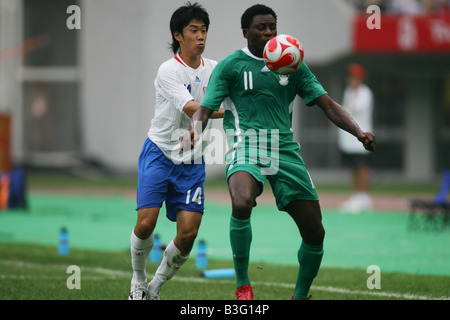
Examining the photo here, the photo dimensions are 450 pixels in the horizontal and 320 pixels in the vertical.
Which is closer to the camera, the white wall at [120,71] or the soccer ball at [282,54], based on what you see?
the soccer ball at [282,54]

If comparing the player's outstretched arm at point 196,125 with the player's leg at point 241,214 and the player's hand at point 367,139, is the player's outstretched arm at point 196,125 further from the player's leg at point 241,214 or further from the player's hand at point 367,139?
the player's hand at point 367,139

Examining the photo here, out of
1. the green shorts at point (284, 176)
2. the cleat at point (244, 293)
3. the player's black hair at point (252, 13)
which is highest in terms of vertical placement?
the player's black hair at point (252, 13)

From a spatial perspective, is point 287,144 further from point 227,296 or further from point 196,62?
point 227,296

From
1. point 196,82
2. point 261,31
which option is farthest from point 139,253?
point 261,31

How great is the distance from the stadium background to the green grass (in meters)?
9.32

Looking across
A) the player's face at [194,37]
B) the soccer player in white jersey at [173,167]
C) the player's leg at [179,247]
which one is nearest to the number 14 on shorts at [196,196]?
the soccer player in white jersey at [173,167]

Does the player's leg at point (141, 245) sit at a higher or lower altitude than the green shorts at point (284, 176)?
lower

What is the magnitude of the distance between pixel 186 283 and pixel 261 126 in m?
2.68

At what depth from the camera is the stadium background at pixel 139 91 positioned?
26984 millimetres

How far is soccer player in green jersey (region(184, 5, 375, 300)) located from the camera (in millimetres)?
7051

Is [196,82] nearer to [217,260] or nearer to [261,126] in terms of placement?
[261,126]

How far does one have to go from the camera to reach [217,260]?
11219mm

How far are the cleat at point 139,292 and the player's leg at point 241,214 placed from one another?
1.12 metres


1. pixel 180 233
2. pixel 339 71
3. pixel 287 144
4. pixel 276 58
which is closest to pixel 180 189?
pixel 180 233
